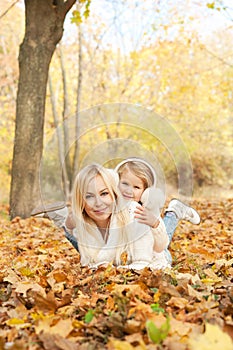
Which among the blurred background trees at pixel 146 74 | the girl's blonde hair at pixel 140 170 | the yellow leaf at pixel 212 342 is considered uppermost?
the blurred background trees at pixel 146 74

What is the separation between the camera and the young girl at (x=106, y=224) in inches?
118

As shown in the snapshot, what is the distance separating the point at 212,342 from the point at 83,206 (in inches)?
67.8

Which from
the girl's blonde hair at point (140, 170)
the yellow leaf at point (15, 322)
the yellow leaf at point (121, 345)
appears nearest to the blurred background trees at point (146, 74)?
the girl's blonde hair at point (140, 170)

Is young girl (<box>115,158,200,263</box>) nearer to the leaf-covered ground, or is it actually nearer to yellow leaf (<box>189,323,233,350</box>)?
the leaf-covered ground

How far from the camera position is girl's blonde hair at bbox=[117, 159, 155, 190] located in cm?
336

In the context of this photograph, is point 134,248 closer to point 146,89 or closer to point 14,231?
point 14,231

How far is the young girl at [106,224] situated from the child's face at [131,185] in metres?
0.24

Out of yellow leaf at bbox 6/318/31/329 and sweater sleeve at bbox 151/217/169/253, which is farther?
sweater sleeve at bbox 151/217/169/253

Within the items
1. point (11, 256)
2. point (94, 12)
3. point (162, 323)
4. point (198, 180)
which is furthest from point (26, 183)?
point (198, 180)

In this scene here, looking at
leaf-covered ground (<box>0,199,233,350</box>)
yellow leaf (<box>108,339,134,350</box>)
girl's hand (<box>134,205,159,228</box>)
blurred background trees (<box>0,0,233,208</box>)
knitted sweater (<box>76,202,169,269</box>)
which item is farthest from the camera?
blurred background trees (<box>0,0,233,208</box>)

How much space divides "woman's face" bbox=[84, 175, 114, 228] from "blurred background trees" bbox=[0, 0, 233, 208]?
7157mm

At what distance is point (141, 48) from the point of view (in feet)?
45.4

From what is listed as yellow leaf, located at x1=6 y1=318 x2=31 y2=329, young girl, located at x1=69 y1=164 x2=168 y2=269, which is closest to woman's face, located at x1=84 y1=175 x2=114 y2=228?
young girl, located at x1=69 y1=164 x2=168 y2=269

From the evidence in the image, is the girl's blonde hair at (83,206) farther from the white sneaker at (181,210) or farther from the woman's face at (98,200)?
the white sneaker at (181,210)
